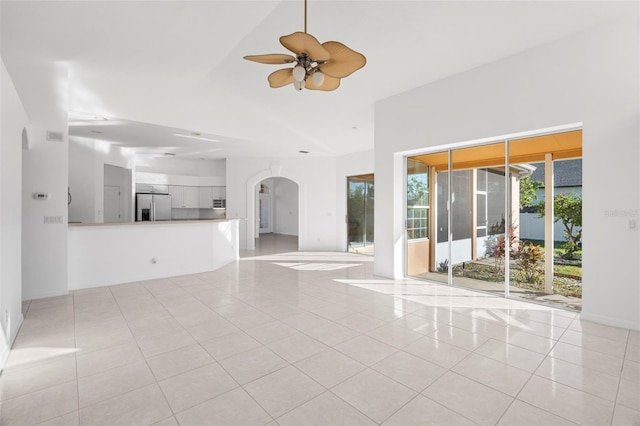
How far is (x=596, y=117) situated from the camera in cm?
356

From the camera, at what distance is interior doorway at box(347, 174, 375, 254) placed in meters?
9.75

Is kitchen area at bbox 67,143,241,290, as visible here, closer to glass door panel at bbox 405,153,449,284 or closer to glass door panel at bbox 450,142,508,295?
glass door panel at bbox 405,153,449,284

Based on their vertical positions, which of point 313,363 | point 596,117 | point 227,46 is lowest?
point 313,363

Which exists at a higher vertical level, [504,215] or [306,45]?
[306,45]

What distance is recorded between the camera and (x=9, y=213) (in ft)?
9.39

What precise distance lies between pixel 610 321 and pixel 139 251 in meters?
6.71

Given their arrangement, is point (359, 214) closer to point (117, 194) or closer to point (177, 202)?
point (177, 202)

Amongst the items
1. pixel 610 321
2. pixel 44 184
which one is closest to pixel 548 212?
pixel 610 321

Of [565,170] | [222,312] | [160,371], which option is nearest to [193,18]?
[222,312]

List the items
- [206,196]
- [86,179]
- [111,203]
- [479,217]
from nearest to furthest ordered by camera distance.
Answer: [479,217]
[86,179]
[111,203]
[206,196]

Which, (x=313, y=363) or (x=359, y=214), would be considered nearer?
(x=313, y=363)

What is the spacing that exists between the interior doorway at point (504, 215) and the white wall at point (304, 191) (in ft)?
14.1

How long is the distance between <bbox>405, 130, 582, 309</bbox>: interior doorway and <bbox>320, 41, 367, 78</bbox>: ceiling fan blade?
2913 mm

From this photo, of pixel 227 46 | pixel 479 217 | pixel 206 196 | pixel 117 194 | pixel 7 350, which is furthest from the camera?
pixel 206 196
